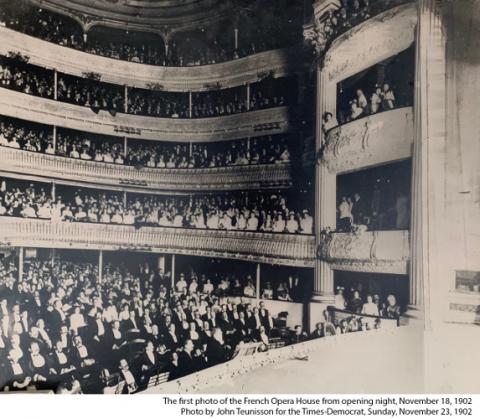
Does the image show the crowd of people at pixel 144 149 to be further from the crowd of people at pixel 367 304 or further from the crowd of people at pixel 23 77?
the crowd of people at pixel 367 304

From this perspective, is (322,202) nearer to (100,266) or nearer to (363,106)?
(363,106)

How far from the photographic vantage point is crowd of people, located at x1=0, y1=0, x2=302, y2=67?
411 centimetres

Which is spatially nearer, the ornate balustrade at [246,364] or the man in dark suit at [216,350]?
the ornate balustrade at [246,364]

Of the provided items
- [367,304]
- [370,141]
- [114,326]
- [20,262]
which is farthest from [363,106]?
[20,262]

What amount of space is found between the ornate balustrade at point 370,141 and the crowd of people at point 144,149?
414mm

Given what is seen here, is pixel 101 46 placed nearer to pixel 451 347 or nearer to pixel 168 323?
pixel 168 323

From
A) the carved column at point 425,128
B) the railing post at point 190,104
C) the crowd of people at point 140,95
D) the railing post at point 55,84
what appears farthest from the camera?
the railing post at point 55,84

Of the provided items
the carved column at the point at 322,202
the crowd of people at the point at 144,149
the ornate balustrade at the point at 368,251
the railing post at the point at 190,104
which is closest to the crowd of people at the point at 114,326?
the carved column at the point at 322,202

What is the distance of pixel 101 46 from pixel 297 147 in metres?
2.10

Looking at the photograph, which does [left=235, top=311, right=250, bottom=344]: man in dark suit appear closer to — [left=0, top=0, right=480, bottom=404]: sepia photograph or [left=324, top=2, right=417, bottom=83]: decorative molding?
[left=0, top=0, right=480, bottom=404]: sepia photograph

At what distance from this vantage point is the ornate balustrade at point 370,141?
12.4ft

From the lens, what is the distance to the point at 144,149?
439 cm

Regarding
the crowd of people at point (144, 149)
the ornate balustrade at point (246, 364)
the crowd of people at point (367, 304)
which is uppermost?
the crowd of people at point (144, 149)

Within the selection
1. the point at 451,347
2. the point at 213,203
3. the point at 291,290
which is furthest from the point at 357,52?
the point at 451,347
